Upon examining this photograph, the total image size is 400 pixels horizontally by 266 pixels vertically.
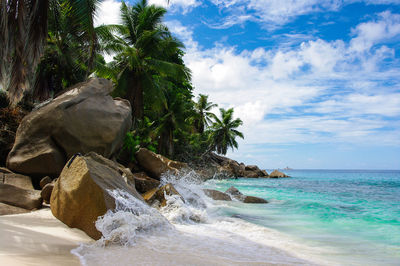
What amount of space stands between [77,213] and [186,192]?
5.46m

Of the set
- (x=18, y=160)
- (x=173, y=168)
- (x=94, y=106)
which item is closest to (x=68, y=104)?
(x=94, y=106)

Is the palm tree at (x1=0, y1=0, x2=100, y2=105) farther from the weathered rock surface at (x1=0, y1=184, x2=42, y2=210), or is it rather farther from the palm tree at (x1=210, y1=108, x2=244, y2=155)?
the palm tree at (x1=210, y1=108, x2=244, y2=155)

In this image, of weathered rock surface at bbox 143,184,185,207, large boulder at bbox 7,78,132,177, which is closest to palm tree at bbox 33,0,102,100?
large boulder at bbox 7,78,132,177

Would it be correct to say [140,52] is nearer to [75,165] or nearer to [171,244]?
[75,165]

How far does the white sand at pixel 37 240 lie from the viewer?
9.13 feet

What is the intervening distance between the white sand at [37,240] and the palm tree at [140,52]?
13.7m

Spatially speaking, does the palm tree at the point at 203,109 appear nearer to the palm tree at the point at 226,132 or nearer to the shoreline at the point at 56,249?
the palm tree at the point at 226,132

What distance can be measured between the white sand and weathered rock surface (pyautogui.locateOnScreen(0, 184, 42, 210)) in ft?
1.72

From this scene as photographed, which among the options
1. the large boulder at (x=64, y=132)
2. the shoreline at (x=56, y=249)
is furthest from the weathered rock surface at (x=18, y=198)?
the large boulder at (x=64, y=132)

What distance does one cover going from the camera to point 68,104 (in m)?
8.08

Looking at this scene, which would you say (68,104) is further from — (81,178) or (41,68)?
(41,68)

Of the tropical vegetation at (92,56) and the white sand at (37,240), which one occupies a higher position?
the tropical vegetation at (92,56)

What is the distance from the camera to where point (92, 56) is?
9.55 m

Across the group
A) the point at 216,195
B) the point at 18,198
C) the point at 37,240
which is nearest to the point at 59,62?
the point at 216,195
